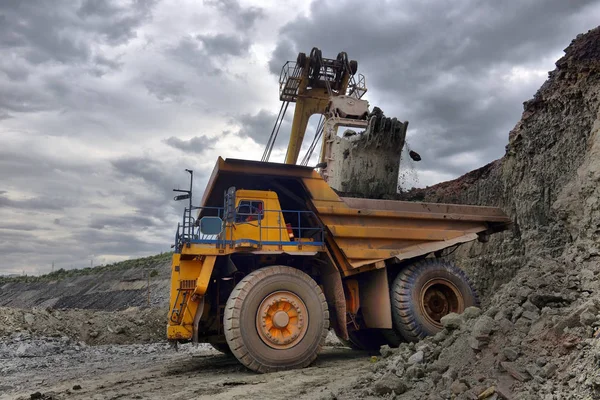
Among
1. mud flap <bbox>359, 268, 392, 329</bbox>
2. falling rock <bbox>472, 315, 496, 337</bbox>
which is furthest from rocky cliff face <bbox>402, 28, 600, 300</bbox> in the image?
mud flap <bbox>359, 268, 392, 329</bbox>

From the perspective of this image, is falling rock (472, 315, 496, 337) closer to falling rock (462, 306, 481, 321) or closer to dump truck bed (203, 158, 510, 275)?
falling rock (462, 306, 481, 321)

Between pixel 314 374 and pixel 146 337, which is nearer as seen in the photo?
pixel 314 374

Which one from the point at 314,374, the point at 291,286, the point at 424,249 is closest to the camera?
the point at 314,374

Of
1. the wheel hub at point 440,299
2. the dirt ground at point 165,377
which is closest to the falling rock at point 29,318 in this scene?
the dirt ground at point 165,377

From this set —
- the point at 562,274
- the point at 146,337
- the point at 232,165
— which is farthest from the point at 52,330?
the point at 562,274

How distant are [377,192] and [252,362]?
582cm

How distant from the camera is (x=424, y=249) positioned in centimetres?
863

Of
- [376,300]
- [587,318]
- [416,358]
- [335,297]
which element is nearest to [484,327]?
[416,358]

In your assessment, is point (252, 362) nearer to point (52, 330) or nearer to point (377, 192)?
point (377, 192)

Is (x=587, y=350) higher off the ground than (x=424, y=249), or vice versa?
(x=424, y=249)

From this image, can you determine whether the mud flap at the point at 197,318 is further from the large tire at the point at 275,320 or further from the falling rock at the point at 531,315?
the falling rock at the point at 531,315

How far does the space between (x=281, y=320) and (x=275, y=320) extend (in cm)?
10

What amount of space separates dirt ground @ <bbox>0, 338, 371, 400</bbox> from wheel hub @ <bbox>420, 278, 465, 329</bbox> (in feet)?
4.66

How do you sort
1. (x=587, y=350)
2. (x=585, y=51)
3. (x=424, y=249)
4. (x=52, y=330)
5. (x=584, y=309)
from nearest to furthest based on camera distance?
1. (x=587, y=350)
2. (x=584, y=309)
3. (x=424, y=249)
4. (x=585, y=51)
5. (x=52, y=330)
